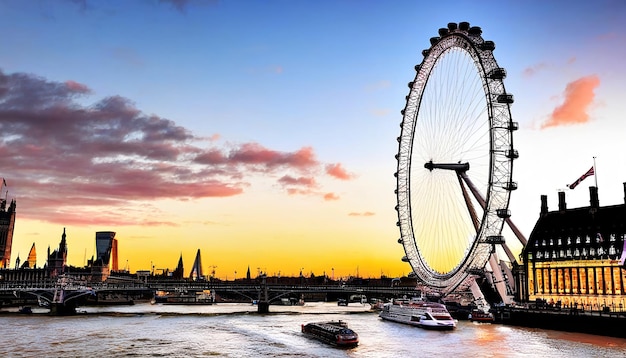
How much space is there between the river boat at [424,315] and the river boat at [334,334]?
17252 mm

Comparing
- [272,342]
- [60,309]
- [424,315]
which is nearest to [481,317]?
[424,315]

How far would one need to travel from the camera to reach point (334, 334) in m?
63.9

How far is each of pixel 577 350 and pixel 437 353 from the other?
1202cm

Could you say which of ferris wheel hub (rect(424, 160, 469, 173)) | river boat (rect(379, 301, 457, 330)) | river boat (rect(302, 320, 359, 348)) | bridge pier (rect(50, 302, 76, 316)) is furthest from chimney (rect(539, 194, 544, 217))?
bridge pier (rect(50, 302, 76, 316))

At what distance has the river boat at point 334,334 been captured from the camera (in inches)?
2427

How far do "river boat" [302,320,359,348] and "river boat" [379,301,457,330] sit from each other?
56.6ft

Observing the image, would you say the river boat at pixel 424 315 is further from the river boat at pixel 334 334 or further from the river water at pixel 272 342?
the river boat at pixel 334 334

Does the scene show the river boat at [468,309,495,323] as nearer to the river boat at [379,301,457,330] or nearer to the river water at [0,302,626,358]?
the river water at [0,302,626,358]

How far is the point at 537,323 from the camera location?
80688mm

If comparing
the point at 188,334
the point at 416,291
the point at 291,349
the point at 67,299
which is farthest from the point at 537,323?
the point at 67,299

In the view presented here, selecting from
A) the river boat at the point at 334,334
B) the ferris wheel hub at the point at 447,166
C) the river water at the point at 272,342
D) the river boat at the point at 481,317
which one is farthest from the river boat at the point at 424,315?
the ferris wheel hub at the point at 447,166

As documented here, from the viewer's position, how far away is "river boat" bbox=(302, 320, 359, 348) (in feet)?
202

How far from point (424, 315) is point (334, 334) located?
1040 inches

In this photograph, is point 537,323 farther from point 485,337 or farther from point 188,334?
point 188,334
